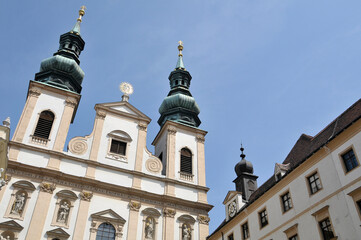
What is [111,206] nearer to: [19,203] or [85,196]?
[85,196]

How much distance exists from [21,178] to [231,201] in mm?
12719

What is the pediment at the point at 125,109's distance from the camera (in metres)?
27.0

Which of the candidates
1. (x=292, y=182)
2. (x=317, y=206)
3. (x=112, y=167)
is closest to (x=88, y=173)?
(x=112, y=167)

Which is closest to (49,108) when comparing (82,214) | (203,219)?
(82,214)

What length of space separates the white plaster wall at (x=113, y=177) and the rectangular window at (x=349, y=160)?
14.4 meters

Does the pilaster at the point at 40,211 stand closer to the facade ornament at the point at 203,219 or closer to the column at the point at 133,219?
the column at the point at 133,219

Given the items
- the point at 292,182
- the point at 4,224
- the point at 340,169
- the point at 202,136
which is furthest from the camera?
the point at 202,136

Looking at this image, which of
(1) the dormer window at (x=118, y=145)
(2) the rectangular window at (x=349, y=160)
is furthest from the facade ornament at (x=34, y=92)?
(2) the rectangular window at (x=349, y=160)

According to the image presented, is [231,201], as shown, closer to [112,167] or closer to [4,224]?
[112,167]

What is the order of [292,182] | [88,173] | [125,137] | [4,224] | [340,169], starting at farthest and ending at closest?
[125,137]
[88,173]
[4,224]
[292,182]
[340,169]

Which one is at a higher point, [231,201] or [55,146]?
[55,146]

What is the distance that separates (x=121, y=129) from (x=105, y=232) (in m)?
7.89

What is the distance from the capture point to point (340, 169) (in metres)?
13.5

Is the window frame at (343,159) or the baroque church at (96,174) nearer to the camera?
the window frame at (343,159)
